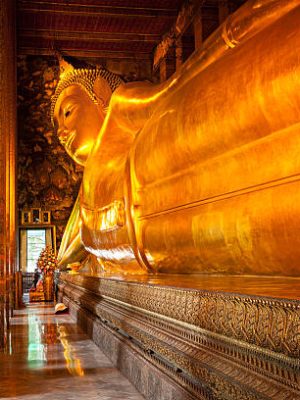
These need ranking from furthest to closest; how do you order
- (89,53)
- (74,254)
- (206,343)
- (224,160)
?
(89,53)
(74,254)
(224,160)
(206,343)

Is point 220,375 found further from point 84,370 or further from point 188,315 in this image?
point 84,370

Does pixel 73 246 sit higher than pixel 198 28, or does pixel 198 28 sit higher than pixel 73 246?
pixel 198 28

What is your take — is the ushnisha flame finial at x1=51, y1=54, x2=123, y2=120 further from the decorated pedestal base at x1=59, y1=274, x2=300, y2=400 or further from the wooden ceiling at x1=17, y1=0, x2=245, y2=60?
the wooden ceiling at x1=17, y1=0, x2=245, y2=60

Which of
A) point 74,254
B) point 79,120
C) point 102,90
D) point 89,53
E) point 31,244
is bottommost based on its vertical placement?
point 74,254

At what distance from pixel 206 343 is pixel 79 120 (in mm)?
4385

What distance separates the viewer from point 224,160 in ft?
6.93

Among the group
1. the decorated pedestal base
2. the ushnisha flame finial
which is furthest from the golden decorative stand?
the decorated pedestal base

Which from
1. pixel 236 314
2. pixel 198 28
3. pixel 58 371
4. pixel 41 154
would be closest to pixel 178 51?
pixel 198 28

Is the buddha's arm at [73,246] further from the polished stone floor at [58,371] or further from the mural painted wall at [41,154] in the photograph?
the mural painted wall at [41,154]

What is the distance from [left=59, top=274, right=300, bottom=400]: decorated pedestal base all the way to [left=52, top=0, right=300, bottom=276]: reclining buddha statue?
11.8 inches

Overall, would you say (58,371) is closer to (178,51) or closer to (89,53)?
(178,51)

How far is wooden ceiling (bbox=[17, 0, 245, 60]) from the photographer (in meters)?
8.70

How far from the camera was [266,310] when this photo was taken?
906mm

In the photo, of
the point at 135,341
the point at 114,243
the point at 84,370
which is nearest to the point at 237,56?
the point at 135,341
